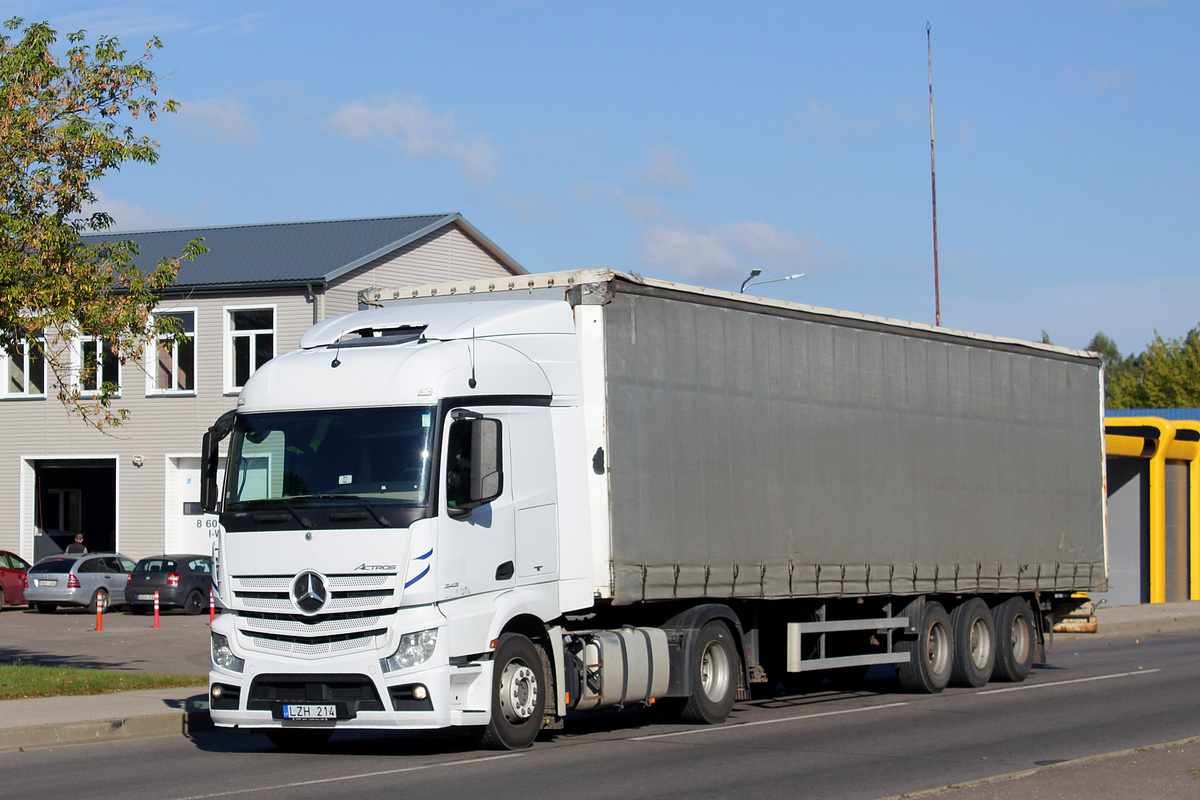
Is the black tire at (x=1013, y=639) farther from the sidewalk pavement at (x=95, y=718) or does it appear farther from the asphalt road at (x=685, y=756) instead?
the sidewalk pavement at (x=95, y=718)

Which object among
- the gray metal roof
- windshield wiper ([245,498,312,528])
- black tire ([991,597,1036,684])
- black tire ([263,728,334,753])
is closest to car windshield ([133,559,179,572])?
the gray metal roof

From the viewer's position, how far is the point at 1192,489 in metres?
39.0

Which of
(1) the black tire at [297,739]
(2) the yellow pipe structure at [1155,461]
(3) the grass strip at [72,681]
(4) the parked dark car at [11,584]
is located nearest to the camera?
(1) the black tire at [297,739]

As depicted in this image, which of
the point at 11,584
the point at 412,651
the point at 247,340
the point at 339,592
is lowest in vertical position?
the point at 11,584

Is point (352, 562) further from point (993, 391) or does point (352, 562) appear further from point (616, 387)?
point (993, 391)

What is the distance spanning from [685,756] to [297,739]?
3.41 m

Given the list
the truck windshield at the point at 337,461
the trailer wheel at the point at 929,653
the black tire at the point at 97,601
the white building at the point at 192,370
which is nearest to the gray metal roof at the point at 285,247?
the white building at the point at 192,370

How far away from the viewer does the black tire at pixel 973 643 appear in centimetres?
1694

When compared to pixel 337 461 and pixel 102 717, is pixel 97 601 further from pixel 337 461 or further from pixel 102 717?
pixel 337 461

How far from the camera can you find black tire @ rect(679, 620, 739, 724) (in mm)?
13156

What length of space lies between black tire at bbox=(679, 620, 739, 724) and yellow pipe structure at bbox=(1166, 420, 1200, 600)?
93.3 ft

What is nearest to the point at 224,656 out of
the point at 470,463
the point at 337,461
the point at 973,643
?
the point at 337,461

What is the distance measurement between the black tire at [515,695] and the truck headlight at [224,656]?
2.00 m

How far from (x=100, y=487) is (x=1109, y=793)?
40.6 m
